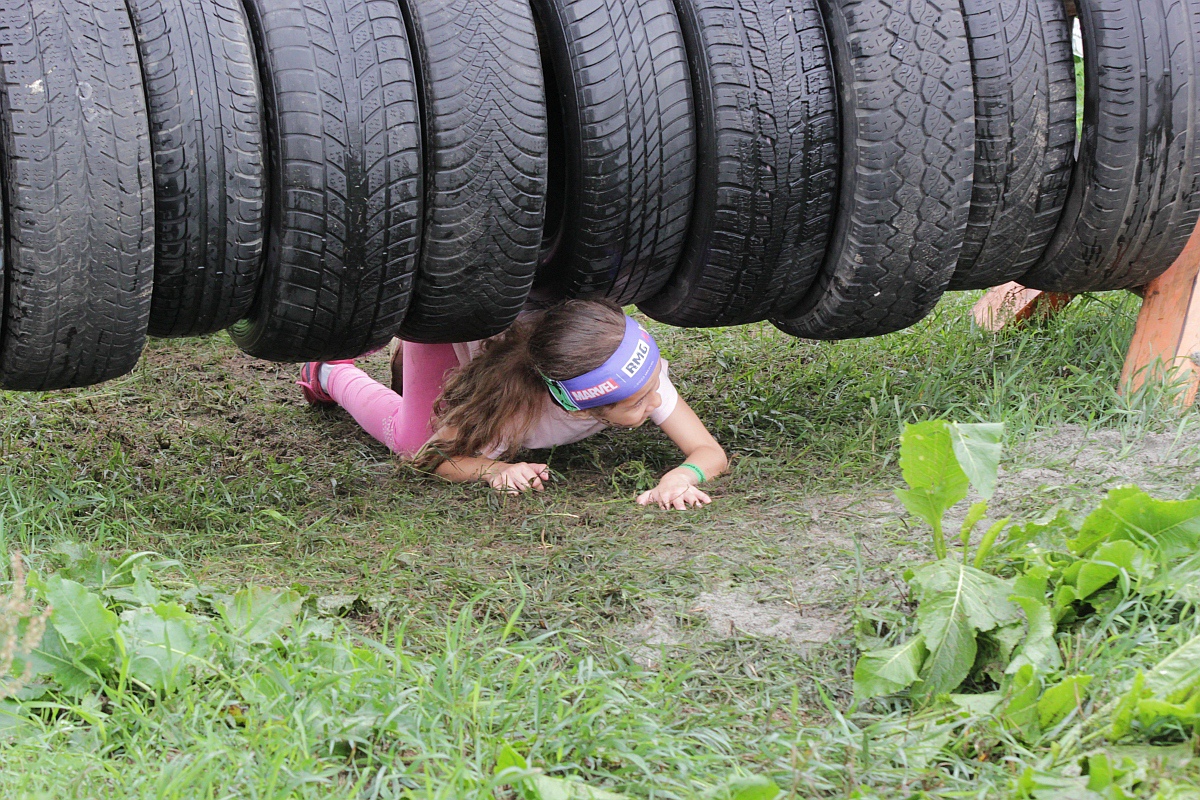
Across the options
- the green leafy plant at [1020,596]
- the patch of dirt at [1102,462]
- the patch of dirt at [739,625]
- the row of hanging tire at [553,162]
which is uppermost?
the row of hanging tire at [553,162]

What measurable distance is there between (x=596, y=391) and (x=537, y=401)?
341 millimetres

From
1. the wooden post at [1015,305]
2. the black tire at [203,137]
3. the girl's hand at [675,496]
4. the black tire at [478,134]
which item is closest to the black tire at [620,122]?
the black tire at [478,134]

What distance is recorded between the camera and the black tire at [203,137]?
2.65 metres

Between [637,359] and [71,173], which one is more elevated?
[71,173]

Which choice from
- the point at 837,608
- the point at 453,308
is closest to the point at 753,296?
the point at 453,308

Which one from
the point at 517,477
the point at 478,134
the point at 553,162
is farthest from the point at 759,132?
the point at 517,477

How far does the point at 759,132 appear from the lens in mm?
3051

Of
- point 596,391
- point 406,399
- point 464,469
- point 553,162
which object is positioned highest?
point 553,162

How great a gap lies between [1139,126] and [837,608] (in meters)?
1.79

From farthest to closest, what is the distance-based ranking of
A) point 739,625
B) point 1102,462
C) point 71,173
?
1. point 1102,462
2. point 71,173
3. point 739,625

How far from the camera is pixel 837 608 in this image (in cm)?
246

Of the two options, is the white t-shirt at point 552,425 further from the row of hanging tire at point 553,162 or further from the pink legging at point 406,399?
the row of hanging tire at point 553,162

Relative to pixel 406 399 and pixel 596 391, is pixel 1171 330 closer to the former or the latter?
pixel 596 391

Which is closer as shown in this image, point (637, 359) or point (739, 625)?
point (739, 625)
